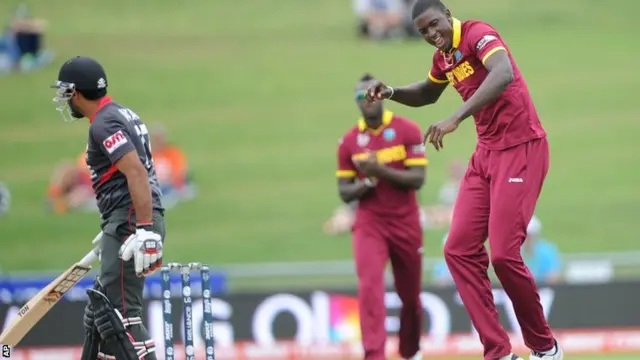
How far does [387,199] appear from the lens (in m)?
9.17

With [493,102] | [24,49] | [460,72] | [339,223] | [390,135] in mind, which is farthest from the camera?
[24,49]

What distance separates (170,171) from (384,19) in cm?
719

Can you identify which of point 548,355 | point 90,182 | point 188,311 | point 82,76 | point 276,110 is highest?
point 276,110

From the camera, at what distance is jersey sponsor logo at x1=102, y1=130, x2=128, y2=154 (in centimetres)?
679

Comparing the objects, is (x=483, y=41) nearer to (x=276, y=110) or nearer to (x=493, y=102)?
(x=493, y=102)

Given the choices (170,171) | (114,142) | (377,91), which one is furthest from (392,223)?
(170,171)

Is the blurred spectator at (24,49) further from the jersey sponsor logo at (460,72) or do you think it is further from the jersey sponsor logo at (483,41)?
the jersey sponsor logo at (483,41)

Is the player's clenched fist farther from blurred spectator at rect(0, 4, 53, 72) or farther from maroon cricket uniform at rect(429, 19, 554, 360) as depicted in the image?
blurred spectator at rect(0, 4, 53, 72)

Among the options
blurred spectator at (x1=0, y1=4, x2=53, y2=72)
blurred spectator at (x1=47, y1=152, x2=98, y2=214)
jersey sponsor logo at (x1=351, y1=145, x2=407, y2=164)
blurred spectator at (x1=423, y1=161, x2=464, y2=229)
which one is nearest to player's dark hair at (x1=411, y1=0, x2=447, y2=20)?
jersey sponsor logo at (x1=351, y1=145, x2=407, y2=164)

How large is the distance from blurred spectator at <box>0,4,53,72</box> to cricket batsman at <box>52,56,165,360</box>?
16.4 m

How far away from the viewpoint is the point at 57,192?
19688mm

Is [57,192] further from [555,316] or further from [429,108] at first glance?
[555,316]

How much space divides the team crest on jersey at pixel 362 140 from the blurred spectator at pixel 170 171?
376 inches

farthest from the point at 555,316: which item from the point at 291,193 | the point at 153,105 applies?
the point at 153,105
